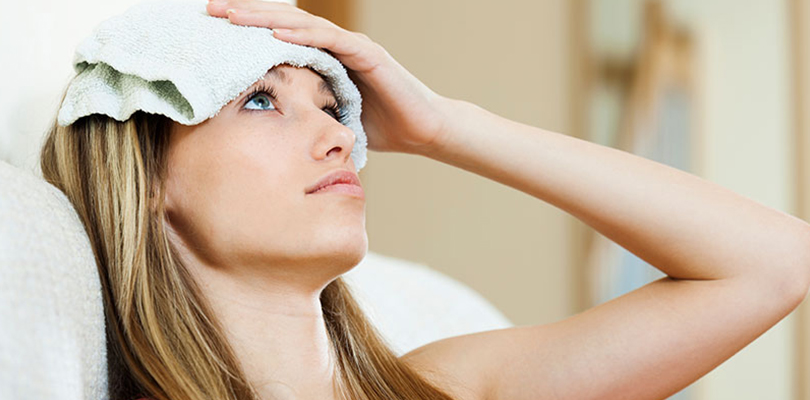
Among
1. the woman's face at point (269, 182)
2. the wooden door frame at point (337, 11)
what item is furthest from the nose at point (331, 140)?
the wooden door frame at point (337, 11)

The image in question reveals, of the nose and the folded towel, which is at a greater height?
the folded towel

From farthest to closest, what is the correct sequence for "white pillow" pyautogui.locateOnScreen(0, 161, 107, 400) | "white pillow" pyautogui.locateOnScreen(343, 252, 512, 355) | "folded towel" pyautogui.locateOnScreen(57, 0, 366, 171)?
"white pillow" pyautogui.locateOnScreen(343, 252, 512, 355) → "folded towel" pyautogui.locateOnScreen(57, 0, 366, 171) → "white pillow" pyautogui.locateOnScreen(0, 161, 107, 400)

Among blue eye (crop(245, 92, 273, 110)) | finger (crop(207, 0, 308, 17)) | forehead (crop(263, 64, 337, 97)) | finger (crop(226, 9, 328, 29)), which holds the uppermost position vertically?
finger (crop(207, 0, 308, 17))

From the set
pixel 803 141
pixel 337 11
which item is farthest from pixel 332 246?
pixel 803 141

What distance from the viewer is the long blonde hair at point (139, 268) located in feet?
2.92

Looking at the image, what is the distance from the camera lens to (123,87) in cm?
91

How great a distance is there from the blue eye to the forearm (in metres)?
0.27

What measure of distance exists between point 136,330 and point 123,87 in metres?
0.26

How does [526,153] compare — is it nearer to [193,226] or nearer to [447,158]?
[447,158]

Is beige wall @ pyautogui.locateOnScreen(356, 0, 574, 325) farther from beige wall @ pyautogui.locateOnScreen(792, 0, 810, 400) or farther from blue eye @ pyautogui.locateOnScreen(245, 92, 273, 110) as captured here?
blue eye @ pyautogui.locateOnScreen(245, 92, 273, 110)

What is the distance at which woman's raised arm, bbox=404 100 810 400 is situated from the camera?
1080mm

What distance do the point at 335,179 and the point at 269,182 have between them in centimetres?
7

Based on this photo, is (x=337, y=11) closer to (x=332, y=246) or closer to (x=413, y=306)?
(x=413, y=306)

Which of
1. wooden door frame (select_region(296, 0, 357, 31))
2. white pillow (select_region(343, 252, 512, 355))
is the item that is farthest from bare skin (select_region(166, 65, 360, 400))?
wooden door frame (select_region(296, 0, 357, 31))
